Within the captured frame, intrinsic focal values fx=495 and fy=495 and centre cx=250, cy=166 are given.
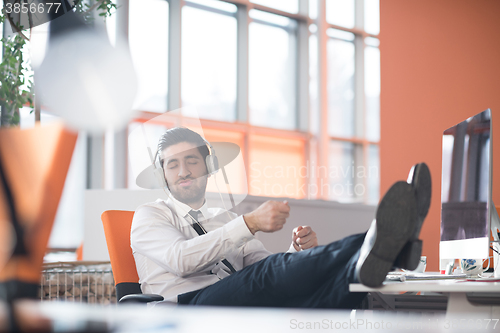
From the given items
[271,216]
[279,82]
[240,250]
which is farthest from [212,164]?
[279,82]

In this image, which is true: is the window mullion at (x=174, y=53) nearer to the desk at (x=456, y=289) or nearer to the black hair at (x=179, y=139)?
the black hair at (x=179, y=139)

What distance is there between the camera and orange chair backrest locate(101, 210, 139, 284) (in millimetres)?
1495

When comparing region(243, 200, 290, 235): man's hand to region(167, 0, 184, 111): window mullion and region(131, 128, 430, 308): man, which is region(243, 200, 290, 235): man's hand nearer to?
region(131, 128, 430, 308): man

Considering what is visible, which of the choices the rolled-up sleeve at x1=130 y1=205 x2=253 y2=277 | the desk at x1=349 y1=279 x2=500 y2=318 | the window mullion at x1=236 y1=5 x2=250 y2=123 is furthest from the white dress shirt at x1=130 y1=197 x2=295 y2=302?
the window mullion at x1=236 y1=5 x2=250 y2=123

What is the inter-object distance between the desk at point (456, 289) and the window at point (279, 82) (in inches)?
182

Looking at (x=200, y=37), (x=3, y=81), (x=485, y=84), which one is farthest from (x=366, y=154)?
(x=3, y=81)

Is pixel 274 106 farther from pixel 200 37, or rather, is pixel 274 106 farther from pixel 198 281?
pixel 198 281

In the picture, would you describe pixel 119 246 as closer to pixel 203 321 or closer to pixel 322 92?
pixel 203 321

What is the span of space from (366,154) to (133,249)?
5.79 m

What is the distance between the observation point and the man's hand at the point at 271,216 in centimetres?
126

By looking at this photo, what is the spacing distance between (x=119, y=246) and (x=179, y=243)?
0.22 m

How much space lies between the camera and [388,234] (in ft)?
2.96

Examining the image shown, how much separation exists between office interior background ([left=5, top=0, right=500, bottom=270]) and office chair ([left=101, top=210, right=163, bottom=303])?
7.05 feet

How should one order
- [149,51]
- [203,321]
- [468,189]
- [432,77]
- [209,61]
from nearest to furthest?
[203,321] → [468,189] → [432,77] → [149,51] → [209,61]
